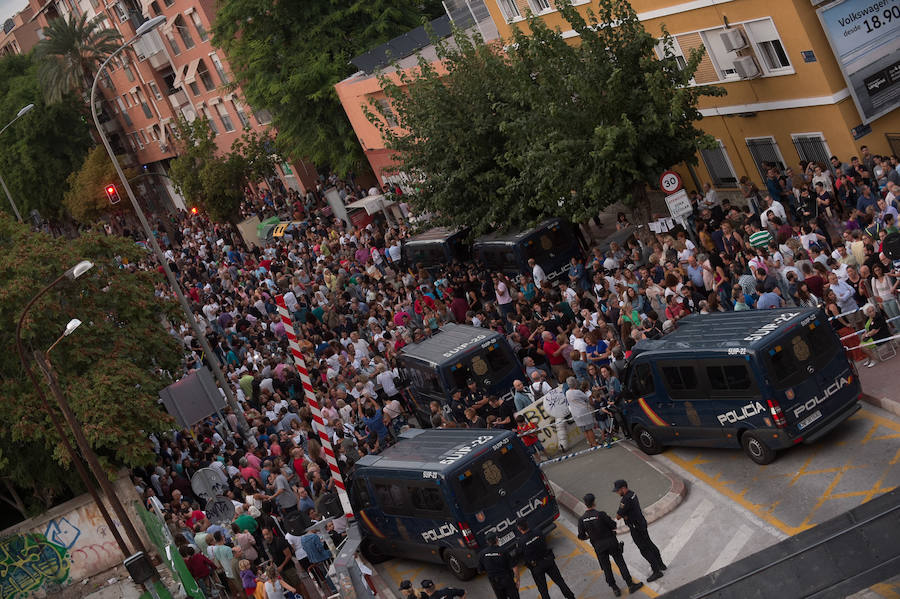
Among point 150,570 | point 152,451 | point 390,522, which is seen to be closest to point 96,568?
point 152,451

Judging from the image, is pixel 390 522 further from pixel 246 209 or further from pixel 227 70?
pixel 227 70

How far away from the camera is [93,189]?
223ft

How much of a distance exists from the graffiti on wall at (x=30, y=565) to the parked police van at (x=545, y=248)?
40.8 feet

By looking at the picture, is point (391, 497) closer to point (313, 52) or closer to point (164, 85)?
point (313, 52)

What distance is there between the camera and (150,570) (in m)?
19.5

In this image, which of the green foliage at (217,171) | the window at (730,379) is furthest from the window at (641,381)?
the green foliage at (217,171)

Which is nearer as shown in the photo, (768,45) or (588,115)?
(588,115)

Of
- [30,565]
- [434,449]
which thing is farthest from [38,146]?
[434,449]

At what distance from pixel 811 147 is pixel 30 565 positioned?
20.1m

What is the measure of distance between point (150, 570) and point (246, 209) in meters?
37.9

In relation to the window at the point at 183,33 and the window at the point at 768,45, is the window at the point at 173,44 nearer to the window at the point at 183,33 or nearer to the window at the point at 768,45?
the window at the point at 183,33

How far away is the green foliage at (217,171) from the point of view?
5134cm

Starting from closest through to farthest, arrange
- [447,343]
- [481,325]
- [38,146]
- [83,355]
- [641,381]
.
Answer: [641,381], [447,343], [83,355], [481,325], [38,146]

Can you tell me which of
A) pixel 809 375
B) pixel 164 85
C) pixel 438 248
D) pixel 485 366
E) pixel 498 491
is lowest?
pixel 809 375
